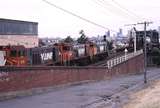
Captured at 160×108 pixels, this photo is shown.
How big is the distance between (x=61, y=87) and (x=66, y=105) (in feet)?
43.3

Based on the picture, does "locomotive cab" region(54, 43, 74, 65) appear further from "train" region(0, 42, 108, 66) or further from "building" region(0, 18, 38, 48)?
"building" region(0, 18, 38, 48)

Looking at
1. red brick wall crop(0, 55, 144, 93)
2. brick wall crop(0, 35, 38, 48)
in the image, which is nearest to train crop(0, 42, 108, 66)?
red brick wall crop(0, 55, 144, 93)

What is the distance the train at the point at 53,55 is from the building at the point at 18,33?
21930mm

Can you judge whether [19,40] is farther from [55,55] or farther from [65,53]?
[55,55]

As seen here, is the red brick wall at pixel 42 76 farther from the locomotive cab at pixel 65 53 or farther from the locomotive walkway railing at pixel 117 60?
the locomotive cab at pixel 65 53

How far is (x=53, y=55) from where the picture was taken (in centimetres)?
4819

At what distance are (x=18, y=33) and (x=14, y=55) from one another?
166 feet

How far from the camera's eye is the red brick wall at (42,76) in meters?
28.0

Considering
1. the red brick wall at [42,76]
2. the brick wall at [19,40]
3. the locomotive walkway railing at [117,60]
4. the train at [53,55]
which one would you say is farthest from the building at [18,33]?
the red brick wall at [42,76]

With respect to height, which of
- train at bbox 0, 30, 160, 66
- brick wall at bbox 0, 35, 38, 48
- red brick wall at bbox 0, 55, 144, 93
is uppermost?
brick wall at bbox 0, 35, 38, 48

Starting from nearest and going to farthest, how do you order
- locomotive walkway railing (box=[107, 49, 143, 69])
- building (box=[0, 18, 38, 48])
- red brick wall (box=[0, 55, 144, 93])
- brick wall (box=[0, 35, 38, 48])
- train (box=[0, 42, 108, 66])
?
red brick wall (box=[0, 55, 144, 93])
train (box=[0, 42, 108, 66])
locomotive walkway railing (box=[107, 49, 143, 69])
brick wall (box=[0, 35, 38, 48])
building (box=[0, 18, 38, 48])

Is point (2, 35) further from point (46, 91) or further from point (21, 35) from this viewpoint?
point (46, 91)

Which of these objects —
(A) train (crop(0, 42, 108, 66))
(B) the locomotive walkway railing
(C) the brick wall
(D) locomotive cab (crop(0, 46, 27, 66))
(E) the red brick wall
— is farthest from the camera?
(C) the brick wall

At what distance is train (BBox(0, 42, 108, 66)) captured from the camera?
38656mm
